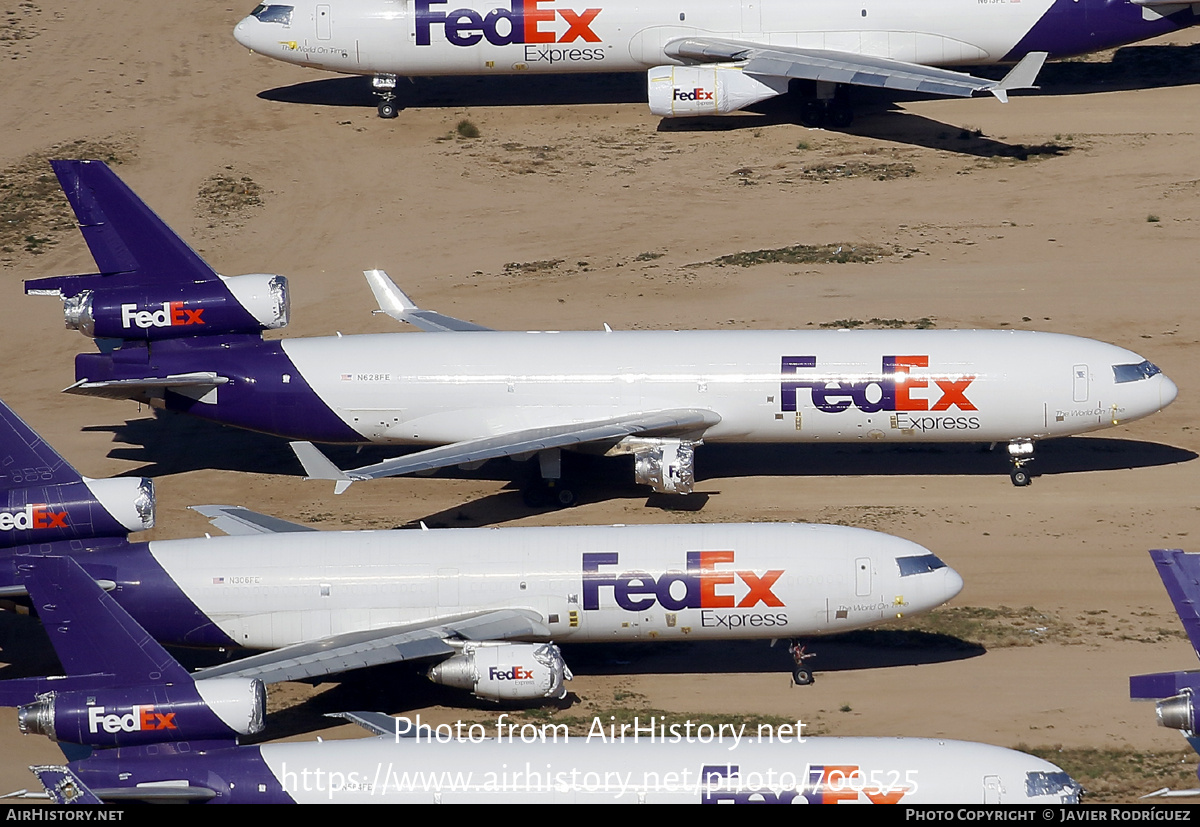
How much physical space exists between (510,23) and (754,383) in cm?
2918

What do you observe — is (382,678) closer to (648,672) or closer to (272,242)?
(648,672)

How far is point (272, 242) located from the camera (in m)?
74.4

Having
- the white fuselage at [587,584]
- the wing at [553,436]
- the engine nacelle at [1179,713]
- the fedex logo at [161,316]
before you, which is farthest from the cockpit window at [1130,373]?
the fedex logo at [161,316]

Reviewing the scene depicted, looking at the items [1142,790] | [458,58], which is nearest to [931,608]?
[1142,790]

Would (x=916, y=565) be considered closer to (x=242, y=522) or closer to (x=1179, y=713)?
(x=1179, y=713)

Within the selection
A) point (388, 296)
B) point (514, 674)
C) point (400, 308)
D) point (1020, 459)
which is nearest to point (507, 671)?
point (514, 674)

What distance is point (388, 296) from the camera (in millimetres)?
61562

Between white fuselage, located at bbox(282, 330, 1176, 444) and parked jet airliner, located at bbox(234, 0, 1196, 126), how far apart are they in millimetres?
22586

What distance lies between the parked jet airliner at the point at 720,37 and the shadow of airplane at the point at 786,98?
2644 mm

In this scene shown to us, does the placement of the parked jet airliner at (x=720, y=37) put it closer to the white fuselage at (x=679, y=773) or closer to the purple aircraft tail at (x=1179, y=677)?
the purple aircraft tail at (x=1179, y=677)

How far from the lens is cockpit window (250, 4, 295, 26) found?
79750 millimetres

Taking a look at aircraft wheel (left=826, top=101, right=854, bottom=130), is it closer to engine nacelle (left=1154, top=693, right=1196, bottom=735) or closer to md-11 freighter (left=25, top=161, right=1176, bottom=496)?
md-11 freighter (left=25, top=161, right=1176, bottom=496)

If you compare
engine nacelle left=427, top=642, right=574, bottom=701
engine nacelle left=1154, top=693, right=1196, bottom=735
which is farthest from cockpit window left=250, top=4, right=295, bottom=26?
engine nacelle left=1154, top=693, right=1196, bottom=735

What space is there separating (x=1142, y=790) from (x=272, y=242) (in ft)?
150
